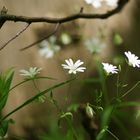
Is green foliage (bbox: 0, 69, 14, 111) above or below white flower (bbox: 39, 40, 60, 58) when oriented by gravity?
above

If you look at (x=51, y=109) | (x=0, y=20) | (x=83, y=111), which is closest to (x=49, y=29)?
(x=51, y=109)

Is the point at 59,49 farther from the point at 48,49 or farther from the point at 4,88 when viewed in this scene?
the point at 4,88

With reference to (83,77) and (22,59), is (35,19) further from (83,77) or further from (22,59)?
(83,77)

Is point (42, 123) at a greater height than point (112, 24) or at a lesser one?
lesser

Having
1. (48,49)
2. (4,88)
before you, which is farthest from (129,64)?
(48,49)

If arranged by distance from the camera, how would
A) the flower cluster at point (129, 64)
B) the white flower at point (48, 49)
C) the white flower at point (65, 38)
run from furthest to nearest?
the white flower at point (65, 38) < the white flower at point (48, 49) < the flower cluster at point (129, 64)

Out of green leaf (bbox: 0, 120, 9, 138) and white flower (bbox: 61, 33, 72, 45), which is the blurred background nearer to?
white flower (bbox: 61, 33, 72, 45)

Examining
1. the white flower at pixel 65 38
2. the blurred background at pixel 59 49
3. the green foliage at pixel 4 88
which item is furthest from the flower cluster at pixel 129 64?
the white flower at pixel 65 38

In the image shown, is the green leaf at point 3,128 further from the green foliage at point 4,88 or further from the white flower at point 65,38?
the white flower at point 65,38

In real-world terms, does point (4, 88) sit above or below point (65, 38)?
above

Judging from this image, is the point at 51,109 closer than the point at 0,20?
No

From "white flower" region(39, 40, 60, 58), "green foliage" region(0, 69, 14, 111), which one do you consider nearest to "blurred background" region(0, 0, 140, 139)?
"white flower" region(39, 40, 60, 58)
